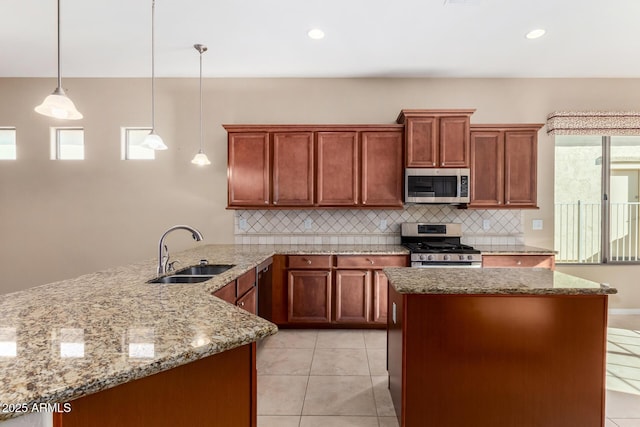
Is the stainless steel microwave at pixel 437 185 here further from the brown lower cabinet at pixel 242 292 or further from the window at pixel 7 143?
the window at pixel 7 143

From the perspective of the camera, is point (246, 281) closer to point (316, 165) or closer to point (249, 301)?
point (249, 301)

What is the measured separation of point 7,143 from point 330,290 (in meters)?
4.53

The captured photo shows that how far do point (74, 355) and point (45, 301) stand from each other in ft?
2.65

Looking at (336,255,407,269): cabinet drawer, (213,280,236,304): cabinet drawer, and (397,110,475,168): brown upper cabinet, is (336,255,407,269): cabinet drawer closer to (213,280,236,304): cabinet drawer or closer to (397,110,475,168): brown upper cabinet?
(397,110,475,168): brown upper cabinet

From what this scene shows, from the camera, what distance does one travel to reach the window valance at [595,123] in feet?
12.7

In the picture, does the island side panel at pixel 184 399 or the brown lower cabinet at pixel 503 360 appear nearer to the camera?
the island side panel at pixel 184 399

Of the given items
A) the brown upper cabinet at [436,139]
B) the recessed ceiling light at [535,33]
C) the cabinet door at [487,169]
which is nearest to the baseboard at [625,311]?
the cabinet door at [487,169]

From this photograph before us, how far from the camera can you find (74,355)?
895 mm

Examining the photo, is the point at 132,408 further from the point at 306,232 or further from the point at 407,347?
the point at 306,232

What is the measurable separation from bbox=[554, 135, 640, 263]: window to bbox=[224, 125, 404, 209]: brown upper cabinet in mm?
2247

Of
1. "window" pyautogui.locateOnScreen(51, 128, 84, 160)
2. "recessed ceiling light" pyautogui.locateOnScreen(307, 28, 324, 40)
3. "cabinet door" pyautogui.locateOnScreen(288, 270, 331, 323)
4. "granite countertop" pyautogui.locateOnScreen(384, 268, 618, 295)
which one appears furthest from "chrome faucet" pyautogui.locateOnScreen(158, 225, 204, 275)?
"window" pyautogui.locateOnScreen(51, 128, 84, 160)

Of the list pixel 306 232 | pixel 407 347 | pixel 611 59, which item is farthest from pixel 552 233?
pixel 407 347

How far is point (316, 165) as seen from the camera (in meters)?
3.66

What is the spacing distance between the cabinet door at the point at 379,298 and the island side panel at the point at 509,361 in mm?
1712
